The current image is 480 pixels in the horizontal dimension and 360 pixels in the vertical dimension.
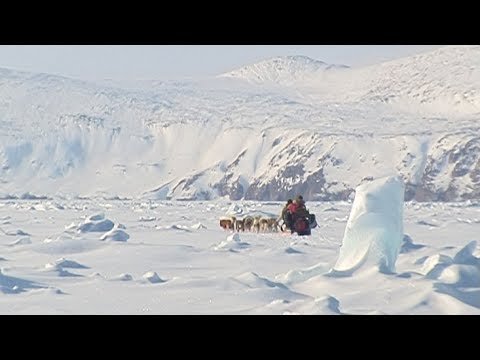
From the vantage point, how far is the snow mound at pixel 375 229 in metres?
8.96

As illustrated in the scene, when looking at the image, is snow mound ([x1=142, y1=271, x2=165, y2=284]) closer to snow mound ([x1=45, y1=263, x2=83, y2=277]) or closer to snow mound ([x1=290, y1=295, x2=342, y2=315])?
snow mound ([x1=45, y1=263, x2=83, y2=277])

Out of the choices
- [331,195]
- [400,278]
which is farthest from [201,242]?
[331,195]

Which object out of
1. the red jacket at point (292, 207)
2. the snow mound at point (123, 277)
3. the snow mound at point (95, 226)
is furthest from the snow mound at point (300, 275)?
the snow mound at point (95, 226)

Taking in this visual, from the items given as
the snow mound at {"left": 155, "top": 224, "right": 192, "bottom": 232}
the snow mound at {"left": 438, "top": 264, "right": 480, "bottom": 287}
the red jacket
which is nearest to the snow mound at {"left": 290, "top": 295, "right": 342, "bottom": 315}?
the snow mound at {"left": 438, "top": 264, "right": 480, "bottom": 287}

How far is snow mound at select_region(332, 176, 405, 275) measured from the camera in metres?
8.96

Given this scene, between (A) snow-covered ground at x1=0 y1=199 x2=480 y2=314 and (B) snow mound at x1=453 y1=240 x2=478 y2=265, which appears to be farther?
(B) snow mound at x1=453 y1=240 x2=478 y2=265

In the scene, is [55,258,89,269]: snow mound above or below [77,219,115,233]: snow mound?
below

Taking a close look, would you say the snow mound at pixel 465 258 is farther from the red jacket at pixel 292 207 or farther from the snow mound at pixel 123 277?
the red jacket at pixel 292 207

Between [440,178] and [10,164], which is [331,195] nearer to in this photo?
[440,178]

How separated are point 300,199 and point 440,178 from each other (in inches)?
2258

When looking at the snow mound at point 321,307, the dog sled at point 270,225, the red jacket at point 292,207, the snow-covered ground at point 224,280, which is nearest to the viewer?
the snow mound at point 321,307

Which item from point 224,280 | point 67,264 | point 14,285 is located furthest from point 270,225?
point 14,285

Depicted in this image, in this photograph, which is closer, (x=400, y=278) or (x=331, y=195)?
(x=400, y=278)

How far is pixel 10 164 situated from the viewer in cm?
7869
